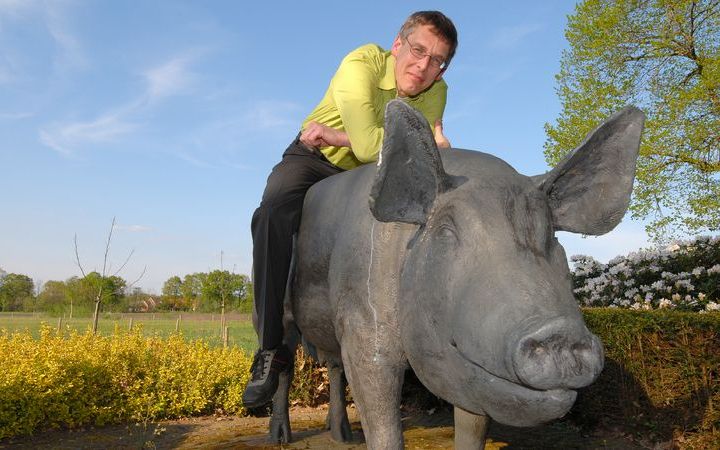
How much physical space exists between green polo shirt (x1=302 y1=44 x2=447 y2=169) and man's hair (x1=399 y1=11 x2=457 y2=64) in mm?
240

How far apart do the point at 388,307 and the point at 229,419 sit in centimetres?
536

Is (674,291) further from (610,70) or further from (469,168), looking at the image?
(610,70)

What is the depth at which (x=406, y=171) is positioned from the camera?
2203 mm

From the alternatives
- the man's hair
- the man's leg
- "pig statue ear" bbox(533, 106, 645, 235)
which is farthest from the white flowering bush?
the man's hair

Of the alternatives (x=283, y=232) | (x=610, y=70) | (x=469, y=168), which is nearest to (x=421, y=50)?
(x=469, y=168)

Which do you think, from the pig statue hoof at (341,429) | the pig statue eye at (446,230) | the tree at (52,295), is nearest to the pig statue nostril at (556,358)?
the pig statue eye at (446,230)

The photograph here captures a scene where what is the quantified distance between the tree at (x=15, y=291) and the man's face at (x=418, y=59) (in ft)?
318

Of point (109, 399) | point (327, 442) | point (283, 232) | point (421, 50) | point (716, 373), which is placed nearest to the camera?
point (421, 50)

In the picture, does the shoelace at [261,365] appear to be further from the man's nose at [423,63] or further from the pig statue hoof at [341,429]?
the man's nose at [423,63]

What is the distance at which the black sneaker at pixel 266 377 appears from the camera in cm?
372

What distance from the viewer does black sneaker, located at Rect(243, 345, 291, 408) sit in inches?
146

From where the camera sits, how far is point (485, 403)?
2.03 m

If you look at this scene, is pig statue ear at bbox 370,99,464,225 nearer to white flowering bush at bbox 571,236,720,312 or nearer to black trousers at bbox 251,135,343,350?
black trousers at bbox 251,135,343,350

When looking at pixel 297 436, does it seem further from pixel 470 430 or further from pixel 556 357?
pixel 556 357
